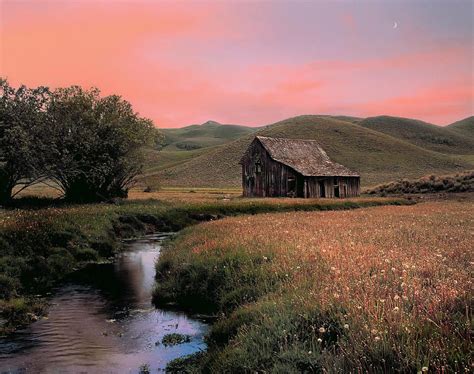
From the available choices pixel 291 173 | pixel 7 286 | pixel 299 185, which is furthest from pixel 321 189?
pixel 7 286

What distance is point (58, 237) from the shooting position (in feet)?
73.6

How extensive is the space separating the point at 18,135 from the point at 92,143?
7422 millimetres

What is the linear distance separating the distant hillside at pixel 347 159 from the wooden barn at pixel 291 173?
38.5 metres

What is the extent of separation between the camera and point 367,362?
6316 millimetres

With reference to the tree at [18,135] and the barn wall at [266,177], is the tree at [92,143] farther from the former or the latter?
the barn wall at [266,177]

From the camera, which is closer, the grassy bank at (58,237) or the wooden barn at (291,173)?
the grassy bank at (58,237)

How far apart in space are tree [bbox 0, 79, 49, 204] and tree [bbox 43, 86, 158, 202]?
3.92ft

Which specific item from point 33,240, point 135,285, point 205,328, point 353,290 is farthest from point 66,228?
point 353,290

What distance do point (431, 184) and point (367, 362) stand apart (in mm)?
65488

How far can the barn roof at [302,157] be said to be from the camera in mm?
62391

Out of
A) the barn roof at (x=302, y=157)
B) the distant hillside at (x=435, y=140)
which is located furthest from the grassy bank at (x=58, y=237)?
the distant hillside at (x=435, y=140)

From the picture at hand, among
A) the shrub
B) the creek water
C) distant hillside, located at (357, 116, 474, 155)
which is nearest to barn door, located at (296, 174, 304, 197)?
the creek water

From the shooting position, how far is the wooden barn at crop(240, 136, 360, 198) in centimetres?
6122

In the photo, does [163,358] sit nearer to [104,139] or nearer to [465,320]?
[465,320]
